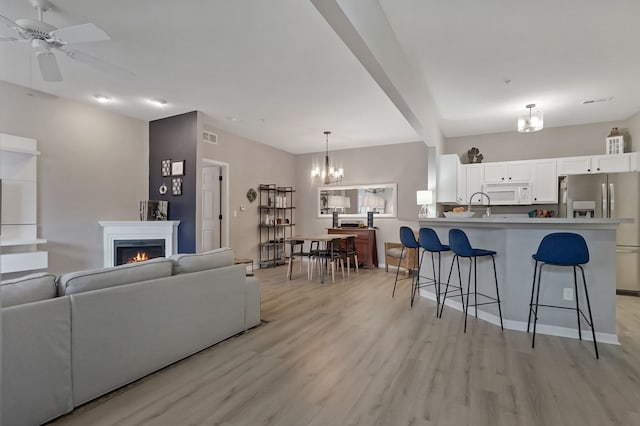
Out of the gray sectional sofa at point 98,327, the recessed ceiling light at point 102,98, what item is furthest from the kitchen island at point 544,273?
the recessed ceiling light at point 102,98

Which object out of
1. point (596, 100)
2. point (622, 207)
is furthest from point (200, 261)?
point (622, 207)

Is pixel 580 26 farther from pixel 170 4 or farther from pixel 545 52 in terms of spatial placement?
pixel 170 4

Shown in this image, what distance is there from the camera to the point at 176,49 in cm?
330

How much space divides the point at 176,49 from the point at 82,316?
2.55 meters

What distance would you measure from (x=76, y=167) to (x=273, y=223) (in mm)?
3647

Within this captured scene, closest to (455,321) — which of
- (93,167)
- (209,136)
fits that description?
(209,136)

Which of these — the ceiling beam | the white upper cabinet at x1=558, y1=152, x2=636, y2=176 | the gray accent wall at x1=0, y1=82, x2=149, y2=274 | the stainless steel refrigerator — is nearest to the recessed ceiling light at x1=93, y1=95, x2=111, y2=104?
the gray accent wall at x1=0, y1=82, x2=149, y2=274

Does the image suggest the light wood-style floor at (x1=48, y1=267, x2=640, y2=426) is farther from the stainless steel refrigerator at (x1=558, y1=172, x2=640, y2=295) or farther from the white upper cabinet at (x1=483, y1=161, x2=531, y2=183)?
the white upper cabinet at (x1=483, y1=161, x2=531, y2=183)

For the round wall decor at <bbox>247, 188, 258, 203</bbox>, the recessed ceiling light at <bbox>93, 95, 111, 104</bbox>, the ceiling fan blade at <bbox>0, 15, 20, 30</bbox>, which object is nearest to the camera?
the ceiling fan blade at <bbox>0, 15, 20, 30</bbox>

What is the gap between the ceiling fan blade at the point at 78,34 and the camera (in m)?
2.51

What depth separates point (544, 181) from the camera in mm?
5637

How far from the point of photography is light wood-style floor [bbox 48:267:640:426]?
199cm

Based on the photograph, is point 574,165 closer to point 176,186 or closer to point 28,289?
point 176,186

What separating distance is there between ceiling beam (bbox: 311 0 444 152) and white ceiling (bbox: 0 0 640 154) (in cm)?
10
